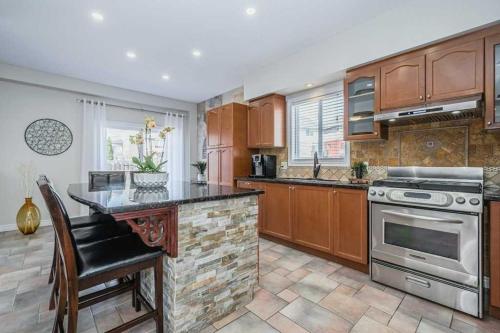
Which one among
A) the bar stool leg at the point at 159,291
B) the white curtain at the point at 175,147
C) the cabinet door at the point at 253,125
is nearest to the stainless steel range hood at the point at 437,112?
the cabinet door at the point at 253,125

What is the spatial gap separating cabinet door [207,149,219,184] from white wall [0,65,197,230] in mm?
2392

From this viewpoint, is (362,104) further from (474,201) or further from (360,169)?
(474,201)

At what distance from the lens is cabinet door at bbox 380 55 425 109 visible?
2.28 meters

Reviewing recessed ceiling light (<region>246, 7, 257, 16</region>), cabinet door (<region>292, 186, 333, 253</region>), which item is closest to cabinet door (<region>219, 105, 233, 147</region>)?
cabinet door (<region>292, 186, 333, 253</region>)

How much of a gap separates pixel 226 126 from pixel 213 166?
0.85 m

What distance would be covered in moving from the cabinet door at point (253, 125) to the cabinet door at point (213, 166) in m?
0.73

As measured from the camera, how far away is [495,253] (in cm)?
172

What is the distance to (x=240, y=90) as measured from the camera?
485 centimetres

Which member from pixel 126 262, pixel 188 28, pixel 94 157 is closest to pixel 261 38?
pixel 188 28

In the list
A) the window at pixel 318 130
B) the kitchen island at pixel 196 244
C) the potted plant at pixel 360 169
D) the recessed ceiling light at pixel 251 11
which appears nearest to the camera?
the kitchen island at pixel 196 244

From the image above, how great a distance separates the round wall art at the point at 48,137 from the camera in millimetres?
4055

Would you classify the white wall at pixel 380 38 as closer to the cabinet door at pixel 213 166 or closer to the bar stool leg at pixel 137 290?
the cabinet door at pixel 213 166

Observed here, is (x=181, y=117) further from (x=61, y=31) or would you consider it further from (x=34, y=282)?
(x=34, y=282)

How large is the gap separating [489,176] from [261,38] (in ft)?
9.36
